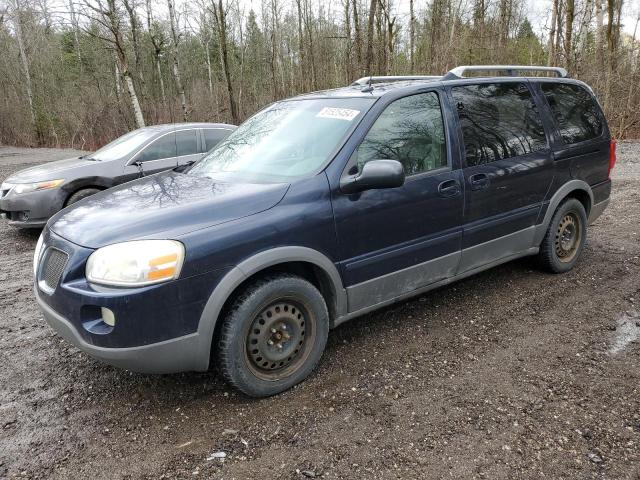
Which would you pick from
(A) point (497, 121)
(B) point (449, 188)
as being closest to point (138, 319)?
(B) point (449, 188)

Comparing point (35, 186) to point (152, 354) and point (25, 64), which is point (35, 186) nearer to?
point (152, 354)

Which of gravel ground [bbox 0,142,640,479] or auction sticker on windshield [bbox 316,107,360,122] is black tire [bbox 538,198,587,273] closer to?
gravel ground [bbox 0,142,640,479]

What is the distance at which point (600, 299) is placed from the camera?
4.27 metres

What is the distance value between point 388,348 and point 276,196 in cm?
146

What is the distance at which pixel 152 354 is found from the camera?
2.60 m

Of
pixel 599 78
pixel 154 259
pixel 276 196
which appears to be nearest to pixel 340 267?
pixel 276 196

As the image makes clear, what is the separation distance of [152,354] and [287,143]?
69.5 inches

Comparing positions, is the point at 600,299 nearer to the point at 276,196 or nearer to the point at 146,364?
the point at 276,196

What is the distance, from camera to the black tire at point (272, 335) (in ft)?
9.25

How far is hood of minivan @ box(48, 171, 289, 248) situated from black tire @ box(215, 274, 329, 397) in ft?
1.59

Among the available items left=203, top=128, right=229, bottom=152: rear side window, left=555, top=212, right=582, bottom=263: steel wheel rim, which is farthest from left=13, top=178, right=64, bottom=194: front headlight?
left=555, top=212, right=582, bottom=263: steel wheel rim

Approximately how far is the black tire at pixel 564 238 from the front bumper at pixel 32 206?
254 inches

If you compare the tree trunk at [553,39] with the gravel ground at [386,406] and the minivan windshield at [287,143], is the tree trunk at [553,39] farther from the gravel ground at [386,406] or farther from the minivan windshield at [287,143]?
the minivan windshield at [287,143]

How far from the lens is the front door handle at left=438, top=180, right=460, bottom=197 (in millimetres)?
3629
